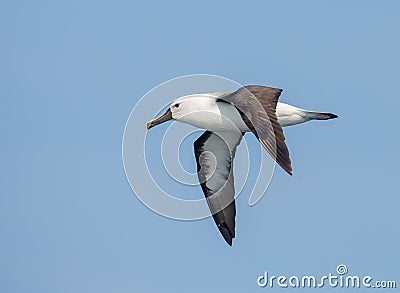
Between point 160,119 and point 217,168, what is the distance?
8.80 feet

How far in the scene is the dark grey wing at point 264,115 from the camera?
83.0ft

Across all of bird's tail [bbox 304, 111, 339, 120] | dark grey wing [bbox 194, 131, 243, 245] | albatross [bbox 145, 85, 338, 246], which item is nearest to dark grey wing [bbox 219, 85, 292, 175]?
albatross [bbox 145, 85, 338, 246]

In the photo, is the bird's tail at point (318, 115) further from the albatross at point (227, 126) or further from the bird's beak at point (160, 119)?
the bird's beak at point (160, 119)

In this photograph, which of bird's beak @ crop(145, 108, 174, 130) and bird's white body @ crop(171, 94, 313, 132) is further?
bird's beak @ crop(145, 108, 174, 130)

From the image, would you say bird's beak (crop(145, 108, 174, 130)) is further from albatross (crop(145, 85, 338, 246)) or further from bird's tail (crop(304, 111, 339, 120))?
bird's tail (crop(304, 111, 339, 120))

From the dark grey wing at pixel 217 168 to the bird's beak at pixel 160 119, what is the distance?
1804 mm

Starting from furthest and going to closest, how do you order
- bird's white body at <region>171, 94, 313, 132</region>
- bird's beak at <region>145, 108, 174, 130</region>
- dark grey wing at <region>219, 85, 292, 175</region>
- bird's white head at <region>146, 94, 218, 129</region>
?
bird's beak at <region>145, 108, 174, 130</region> < bird's white head at <region>146, 94, 218, 129</region> < bird's white body at <region>171, 94, 313, 132</region> < dark grey wing at <region>219, 85, 292, 175</region>

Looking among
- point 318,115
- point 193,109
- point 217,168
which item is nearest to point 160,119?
point 193,109

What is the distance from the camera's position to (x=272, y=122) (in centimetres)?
2644

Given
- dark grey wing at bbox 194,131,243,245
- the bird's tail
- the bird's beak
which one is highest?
the bird's beak

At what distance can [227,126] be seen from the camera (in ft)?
99.9

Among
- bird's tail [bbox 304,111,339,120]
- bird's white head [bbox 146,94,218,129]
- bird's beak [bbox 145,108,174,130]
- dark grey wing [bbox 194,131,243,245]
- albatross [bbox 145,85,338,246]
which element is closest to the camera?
albatross [bbox 145,85,338,246]

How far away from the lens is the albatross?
2633 cm

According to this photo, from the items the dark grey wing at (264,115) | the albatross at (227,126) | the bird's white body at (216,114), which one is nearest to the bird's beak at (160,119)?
the albatross at (227,126)
